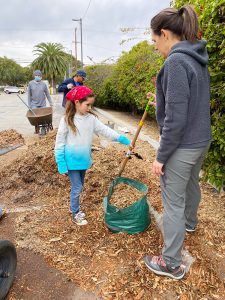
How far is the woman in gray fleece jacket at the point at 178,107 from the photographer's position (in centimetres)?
213

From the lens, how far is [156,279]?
105 inches

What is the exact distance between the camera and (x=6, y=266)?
2.57 metres

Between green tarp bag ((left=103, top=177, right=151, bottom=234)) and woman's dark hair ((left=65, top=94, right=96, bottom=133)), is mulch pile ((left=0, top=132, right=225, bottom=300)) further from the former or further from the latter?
woman's dark hair ((left=65, top=94, right=96, bottom=133))

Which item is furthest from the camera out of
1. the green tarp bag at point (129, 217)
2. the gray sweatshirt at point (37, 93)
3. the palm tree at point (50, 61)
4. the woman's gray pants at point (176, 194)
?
the palm tree at point (50, 61)

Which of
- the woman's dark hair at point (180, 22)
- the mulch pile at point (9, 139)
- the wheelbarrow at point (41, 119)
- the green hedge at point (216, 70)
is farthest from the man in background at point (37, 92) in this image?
the woman's dark hair at point (180, 22)

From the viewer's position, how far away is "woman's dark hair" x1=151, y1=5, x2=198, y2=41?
2.17m

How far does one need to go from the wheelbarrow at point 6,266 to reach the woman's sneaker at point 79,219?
1054mm

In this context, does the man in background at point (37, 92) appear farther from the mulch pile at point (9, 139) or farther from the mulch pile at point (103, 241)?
the mulch pile at point (103, 241)

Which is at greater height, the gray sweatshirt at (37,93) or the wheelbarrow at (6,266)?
the gray sweatshirt at (37,93)

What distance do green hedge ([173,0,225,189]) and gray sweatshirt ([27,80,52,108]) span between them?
20.0 feet

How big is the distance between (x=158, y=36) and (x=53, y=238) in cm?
227

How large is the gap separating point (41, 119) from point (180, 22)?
644cm

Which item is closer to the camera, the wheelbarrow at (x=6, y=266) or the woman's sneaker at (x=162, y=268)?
the wheelbarrow at (x=6, y=266)

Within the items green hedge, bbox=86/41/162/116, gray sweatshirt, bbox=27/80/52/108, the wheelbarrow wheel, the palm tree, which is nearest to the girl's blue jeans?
the wheelbarrow wheel
